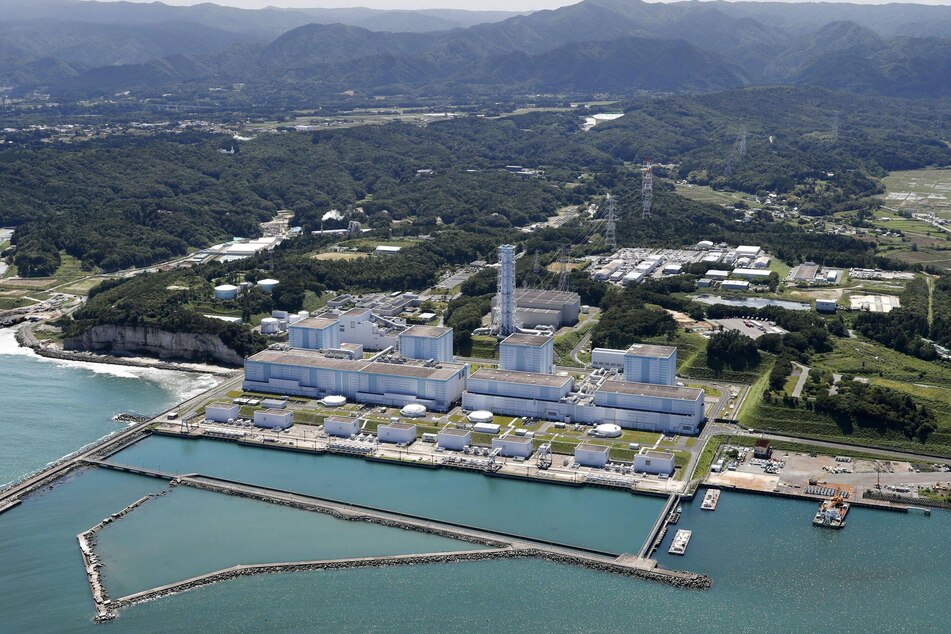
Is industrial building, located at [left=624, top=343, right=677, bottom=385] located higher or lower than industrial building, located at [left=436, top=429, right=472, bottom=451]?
higher

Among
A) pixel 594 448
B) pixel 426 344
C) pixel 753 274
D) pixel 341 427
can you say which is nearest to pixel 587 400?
pixel 594 448

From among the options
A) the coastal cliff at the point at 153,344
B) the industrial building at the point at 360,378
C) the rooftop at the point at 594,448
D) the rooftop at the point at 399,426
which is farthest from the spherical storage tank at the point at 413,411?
the coastal cliff at the point at 153,344

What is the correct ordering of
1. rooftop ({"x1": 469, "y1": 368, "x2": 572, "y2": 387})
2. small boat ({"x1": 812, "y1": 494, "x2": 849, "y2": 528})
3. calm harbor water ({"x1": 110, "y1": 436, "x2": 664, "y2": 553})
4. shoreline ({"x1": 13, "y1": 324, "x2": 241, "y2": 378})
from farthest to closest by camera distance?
shoreline ({"x1": 13, "y1": 324, "x2": 241, "y2": 378})
rooftop ({"x1": 469, "y1": 368, "x2": 572, "y2": 387})
calm harbor water ({"x1": 110, "y1": 436, "x2": 664, "y2": 553})
small boat ({"x1": 812, "y1": 494, "x2": 849, "y2": 528})

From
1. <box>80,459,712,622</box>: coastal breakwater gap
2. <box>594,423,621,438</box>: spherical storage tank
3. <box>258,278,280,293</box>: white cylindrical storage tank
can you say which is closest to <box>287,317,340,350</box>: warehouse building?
<box>258,278,280,293</box>: white cylindrical storage tank

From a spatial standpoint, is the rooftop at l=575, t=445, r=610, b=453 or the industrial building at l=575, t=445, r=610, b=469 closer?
the industrial building at l=575, t=445, r=610, b=469

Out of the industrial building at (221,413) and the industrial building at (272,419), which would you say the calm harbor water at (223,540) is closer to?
the industrial building at (272,419)

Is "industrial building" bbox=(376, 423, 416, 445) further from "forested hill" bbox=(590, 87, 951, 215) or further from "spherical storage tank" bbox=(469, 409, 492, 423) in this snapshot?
"forested hill" bbox=(590, 87, 951, 215)

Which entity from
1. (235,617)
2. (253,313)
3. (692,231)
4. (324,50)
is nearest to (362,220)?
(692,231)
